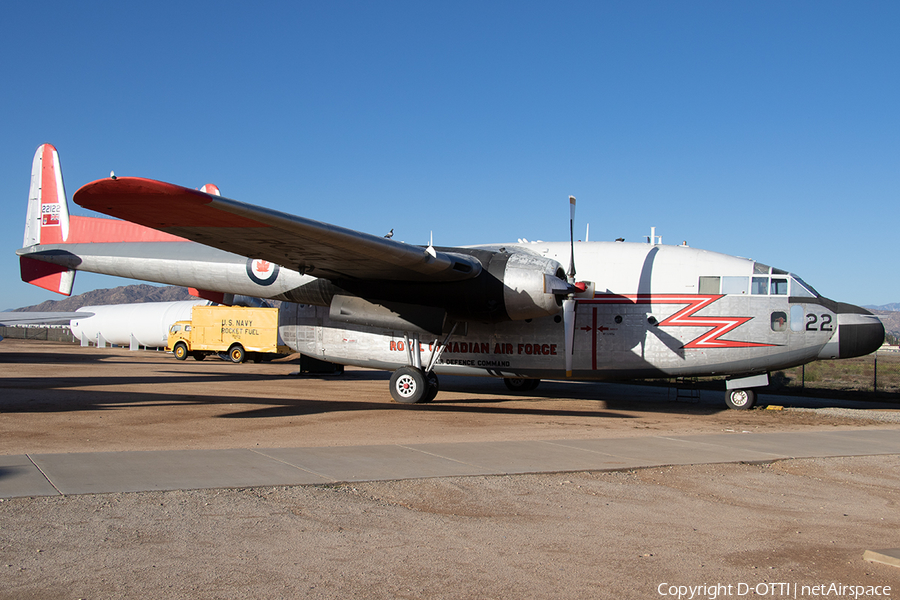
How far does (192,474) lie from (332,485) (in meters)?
1.61

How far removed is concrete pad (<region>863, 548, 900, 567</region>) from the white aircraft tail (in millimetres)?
19943

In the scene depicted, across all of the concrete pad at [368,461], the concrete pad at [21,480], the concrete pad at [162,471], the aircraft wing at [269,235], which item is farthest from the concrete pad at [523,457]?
the concrete pad at [21,480]

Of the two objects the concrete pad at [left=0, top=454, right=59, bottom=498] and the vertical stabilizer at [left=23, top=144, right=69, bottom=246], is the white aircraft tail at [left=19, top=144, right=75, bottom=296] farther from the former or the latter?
the concrete pad at [left=0, top=454, right=59, bottom=498]

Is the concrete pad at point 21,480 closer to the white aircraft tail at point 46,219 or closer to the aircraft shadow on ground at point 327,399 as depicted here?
the aircraft shadow on ground at point 327,399

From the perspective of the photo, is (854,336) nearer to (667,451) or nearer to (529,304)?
(529,304)

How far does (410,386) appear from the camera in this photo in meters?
16.0

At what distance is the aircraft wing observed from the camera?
909 cm

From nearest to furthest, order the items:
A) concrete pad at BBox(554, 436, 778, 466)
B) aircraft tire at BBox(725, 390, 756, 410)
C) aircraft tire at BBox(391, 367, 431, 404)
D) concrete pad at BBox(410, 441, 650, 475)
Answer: concrete pad at BBox(410, 441, 650, 475)
concrete pad at BBox(554, 436, 778, 466)
aircraft tire at BBox(391, 367, 431, 404)
aircraft tire at BBox(725, 390, 756, 410)

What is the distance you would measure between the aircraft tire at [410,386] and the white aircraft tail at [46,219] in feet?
33.8

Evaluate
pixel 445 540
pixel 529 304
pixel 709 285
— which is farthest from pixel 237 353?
pixel 445 540

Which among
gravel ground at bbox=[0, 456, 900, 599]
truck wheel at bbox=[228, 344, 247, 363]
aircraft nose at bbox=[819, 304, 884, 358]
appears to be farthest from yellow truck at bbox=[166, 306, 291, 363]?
gravel ground at bbox=[0, 456, 900, 599]

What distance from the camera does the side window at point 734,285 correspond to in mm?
15383

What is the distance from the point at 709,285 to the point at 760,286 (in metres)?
1.16

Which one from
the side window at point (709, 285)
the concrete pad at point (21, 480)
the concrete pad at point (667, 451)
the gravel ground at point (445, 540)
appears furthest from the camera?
the side window at point (709, 285)
